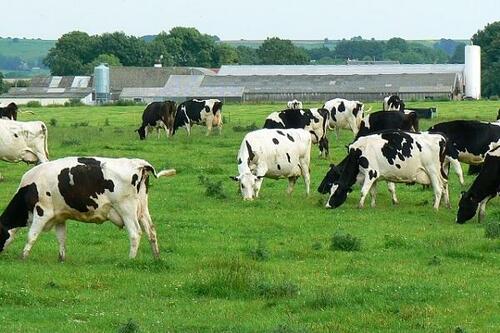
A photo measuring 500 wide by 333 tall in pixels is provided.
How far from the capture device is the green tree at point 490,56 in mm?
123375

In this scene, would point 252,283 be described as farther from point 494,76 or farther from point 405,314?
point 494,76

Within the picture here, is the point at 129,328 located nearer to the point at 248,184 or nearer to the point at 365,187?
the point at 365,187

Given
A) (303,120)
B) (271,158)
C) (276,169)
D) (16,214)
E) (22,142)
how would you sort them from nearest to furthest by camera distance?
(16,214)
(271,158)
(276,169)
(22,142)
(303,120)

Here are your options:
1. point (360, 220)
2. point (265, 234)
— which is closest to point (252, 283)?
point (265, 234)

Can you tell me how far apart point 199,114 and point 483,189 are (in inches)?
1124

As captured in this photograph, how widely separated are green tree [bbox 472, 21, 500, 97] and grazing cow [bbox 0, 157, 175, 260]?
108582 millimetres

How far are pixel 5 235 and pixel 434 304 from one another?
711 cm

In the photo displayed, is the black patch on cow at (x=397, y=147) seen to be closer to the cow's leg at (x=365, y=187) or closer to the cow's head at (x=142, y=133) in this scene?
the cow's leg at (x=365, y=187)

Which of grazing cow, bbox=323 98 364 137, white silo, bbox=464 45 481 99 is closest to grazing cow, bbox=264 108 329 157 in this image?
grazing cow, bbox=323 98 364 137

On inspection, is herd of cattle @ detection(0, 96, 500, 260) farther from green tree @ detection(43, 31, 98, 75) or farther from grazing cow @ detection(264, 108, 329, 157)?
green tree @ detection(43, 31, 98, 75)

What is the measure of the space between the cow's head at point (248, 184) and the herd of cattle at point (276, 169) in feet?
0.07

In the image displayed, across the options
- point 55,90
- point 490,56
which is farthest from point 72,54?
point 490,56

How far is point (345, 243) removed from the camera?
1892cm

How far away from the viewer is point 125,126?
58250 millimetres
